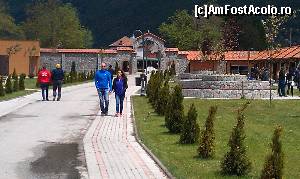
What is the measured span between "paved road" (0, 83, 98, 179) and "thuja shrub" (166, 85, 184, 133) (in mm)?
2110

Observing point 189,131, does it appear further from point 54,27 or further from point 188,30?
point 54,27

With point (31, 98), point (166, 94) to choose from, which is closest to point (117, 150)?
point (166, 94)

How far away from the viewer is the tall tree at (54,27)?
310ft

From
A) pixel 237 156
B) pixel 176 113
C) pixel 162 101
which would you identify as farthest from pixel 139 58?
pixel 237 156

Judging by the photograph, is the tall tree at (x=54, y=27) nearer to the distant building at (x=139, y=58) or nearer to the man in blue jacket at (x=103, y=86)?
the distant building at (x=139, y=58)

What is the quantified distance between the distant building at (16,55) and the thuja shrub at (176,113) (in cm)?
5496

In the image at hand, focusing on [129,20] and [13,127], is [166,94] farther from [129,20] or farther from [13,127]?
[129,20]

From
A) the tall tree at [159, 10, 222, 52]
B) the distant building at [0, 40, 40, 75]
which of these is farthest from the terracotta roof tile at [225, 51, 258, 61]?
the distant building at [0, 40, 40, 75]

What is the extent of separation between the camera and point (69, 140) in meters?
13.0

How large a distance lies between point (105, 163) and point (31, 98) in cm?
1777

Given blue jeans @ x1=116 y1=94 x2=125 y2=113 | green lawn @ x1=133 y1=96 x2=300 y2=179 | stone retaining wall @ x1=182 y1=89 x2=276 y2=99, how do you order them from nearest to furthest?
green lawn @ x1=133 y1=96 x2=300 y2=179, blue jeans @ x1=116 y1=94 x2=125 y2=113, stone retaining wall @ x1=182 y1=89 x2=276 y2=99

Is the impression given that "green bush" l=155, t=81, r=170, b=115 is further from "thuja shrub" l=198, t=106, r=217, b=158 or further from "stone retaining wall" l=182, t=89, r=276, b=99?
"stone retaining wall" l=182, t=89, r=276, b=99

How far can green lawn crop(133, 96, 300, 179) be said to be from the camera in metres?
9.28

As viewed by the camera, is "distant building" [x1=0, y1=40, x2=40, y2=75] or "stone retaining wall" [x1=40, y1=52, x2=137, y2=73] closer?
"distant building" [x1=0, y1=40, x2=40, y2=75]
